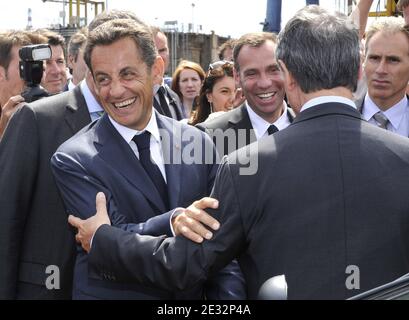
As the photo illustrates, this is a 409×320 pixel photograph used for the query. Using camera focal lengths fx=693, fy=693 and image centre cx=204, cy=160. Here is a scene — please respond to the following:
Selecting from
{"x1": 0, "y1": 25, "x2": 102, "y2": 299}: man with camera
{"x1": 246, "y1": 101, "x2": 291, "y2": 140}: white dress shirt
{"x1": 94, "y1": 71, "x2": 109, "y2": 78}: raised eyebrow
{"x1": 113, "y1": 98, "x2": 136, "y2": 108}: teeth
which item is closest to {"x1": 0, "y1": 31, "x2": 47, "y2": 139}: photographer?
{"x1": 0, "y1": 25, "x2": 102, "y2": 299}: man with camera

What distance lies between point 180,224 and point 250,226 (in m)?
0.29

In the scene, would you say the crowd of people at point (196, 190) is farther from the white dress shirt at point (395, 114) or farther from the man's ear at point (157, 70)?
the white dress shirt at point (395, 114)

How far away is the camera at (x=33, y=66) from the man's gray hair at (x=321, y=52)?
79.3 inches

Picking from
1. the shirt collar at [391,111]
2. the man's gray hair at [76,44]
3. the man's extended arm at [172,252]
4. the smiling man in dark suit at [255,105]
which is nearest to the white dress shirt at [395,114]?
the shirt collar at [391,111]

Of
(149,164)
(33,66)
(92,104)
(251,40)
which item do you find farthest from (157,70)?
(251,40)

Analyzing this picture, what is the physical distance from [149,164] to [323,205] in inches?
Answer: 35.8

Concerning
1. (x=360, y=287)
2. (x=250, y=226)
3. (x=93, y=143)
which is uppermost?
(x=93, y=143)

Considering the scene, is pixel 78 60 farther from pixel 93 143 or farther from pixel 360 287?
pixel 360 287

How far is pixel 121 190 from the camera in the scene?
283 centimetres

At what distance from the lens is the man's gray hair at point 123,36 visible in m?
3.07

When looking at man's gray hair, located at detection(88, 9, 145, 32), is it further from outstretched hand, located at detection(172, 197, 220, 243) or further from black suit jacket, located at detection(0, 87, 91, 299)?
outstretched hand, located at detection(172, 197, 220, 243)
